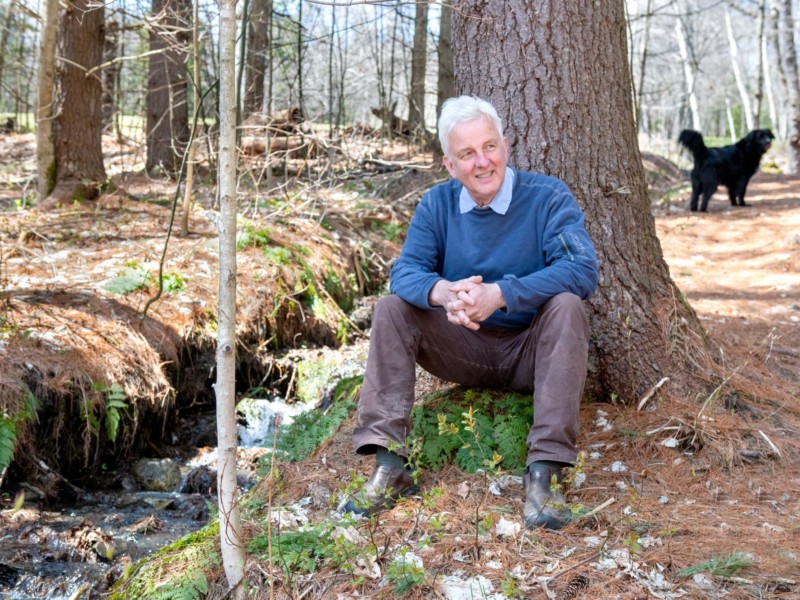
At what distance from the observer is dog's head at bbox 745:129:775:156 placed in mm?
11477

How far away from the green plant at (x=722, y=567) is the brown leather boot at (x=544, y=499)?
Answer: 44cm

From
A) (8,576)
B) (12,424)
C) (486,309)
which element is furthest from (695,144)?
(8,576)

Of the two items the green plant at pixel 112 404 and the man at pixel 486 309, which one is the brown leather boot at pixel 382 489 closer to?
the man at pixel 486 309

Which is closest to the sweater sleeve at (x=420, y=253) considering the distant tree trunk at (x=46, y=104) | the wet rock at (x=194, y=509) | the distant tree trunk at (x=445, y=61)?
the wet rock at (x=194, y=509)

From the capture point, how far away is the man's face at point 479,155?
9.87 ft

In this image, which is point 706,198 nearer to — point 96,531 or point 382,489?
point 382,489

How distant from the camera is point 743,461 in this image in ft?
10.2

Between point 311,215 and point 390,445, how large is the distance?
4823mm

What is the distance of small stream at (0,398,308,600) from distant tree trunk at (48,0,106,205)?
419cm

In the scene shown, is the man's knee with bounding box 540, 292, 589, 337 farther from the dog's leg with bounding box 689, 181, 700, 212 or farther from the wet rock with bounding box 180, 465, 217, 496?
the dog's leg with bounding box 689, 181, 700, 212

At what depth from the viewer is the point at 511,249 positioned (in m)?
3.07

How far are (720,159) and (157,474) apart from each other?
33.3ft

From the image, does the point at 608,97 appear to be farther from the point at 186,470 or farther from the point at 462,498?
the point at 186,470

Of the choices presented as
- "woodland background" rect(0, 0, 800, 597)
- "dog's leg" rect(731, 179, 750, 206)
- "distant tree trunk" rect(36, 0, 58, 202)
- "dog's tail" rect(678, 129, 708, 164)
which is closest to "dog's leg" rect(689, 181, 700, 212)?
"dog's tail" rect(678, 129, 708, 164)
